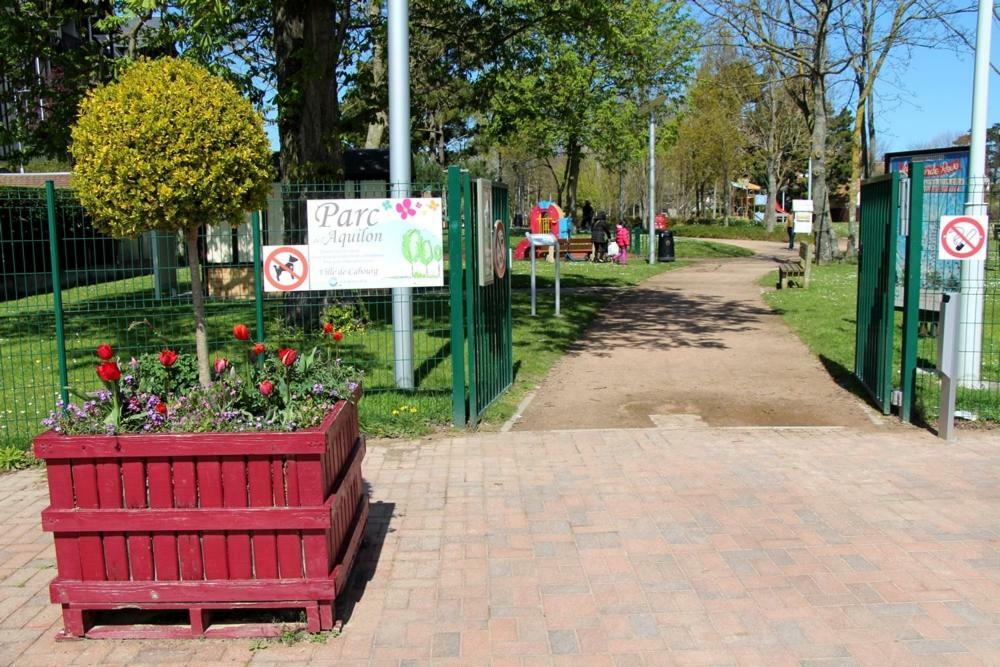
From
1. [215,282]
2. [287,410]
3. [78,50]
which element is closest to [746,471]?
[287,410]

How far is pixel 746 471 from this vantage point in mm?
6516

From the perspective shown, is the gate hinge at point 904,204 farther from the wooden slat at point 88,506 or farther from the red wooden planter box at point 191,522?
the wooden slat at point 88,506

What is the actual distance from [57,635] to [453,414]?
4.25 m

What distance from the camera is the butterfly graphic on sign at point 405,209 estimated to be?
24.6ft

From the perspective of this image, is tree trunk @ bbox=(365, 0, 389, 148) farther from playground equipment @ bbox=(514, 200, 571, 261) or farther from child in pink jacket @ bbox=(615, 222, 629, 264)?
child in pink jacket @ bbox=(615, 222, 629, 264)

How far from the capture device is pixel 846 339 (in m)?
12.3

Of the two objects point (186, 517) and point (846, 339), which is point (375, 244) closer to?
point (186, 517)

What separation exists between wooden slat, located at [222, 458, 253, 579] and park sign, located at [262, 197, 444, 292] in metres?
3.74

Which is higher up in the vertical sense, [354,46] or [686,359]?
[354,46]

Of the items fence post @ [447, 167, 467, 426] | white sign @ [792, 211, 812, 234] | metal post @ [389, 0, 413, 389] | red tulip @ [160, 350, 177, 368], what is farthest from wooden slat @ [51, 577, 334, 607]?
white sign @ [792, 211, 812, 234]

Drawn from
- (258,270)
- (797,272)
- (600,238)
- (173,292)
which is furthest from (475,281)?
(600,238)

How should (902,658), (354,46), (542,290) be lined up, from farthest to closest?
1. (542,290)
2. (354,46)
3. (902,658)

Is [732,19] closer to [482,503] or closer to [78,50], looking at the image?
[78,50]

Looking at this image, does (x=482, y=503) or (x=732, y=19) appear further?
(x=732, y=19)
